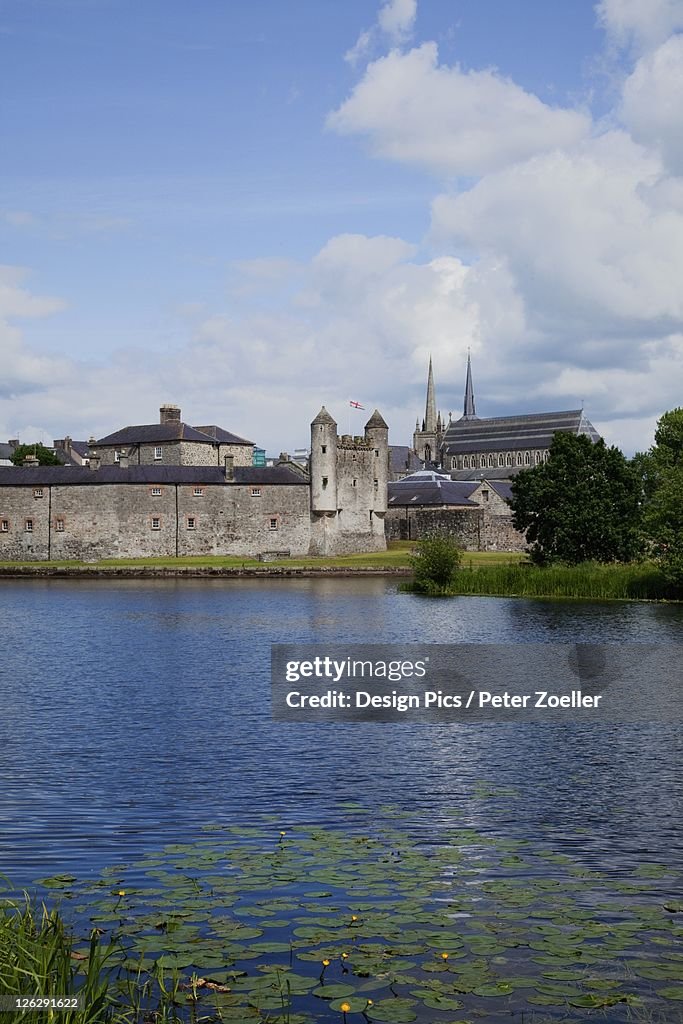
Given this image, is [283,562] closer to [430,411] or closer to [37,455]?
[37,455]

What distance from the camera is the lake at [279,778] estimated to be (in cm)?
1132

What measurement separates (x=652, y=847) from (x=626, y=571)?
37.0 m

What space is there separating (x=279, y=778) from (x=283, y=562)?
6047 cm

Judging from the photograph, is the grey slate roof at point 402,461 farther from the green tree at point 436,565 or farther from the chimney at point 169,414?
the green tree at point 436,565

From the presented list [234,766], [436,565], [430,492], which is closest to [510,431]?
[430,492]

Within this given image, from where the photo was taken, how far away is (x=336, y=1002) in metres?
7.70

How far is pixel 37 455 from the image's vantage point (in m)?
108

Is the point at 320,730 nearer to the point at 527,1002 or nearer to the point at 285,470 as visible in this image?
the point at 527,1002

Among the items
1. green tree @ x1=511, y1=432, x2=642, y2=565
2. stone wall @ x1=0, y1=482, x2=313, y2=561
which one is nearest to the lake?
green tree @ x1=511, y1=432, x2=642, y2=565

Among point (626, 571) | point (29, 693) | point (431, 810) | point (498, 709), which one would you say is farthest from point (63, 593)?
point (431, 810)

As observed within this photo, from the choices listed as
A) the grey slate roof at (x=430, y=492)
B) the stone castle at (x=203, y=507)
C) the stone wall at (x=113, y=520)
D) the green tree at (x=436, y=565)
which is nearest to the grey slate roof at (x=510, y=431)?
the grey slate roof at (x=430, y=492)

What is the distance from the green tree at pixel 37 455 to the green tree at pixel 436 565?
198 ft

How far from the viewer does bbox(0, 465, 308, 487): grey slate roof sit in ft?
253

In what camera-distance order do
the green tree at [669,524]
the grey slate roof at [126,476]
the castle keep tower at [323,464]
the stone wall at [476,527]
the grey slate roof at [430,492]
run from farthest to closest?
the grey slate roof at [430,492], the stone wall at [476,527], the castle keep tower at [323,464], the grey slate roof at [126,476], the green tree at [669,524]
